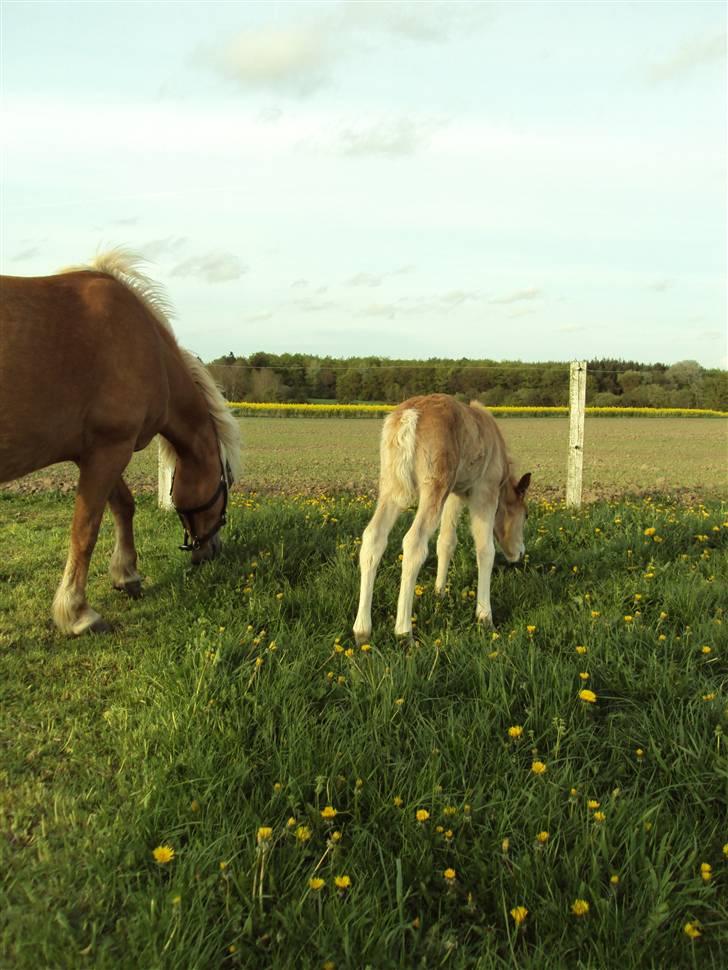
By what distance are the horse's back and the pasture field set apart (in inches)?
48.1

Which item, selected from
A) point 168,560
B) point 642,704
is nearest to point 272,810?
point 642,704

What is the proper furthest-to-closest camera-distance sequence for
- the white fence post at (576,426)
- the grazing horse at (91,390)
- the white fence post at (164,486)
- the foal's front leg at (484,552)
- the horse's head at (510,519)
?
the white fence post at (576,426) < the white fence post at (164,486) < the horse's head at (510,519) < the foal's front leg at (484,552) < the grazing horse at (91,390)

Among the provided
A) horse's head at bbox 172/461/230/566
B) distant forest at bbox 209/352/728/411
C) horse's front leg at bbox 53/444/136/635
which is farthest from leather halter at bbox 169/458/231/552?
distant forest at bbox 209/352/728/411

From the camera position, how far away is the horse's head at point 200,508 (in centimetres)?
598

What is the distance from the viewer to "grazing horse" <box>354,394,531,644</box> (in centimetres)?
463

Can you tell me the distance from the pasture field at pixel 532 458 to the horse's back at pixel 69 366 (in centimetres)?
122

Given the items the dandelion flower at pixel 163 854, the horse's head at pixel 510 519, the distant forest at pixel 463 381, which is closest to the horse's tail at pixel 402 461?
the horse's head at pixel 510 519

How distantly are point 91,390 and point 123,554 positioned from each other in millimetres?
1397

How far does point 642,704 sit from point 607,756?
17.5 inches

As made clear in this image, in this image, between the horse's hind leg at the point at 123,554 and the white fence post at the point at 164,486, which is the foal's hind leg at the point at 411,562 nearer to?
the horse's hind leg at the point at 123,554

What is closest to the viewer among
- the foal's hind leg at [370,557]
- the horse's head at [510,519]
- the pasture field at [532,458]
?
the foal's hind leg at [370,557]

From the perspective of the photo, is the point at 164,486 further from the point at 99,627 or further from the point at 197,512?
the point at 99,627

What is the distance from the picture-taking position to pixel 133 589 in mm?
5812

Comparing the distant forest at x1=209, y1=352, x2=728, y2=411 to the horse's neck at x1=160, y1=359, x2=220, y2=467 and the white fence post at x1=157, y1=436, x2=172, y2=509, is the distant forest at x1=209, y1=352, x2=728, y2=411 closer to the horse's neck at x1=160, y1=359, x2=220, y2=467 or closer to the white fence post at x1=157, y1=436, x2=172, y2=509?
the white fence post at x1=157, y1=436, x2=172, y2=509
